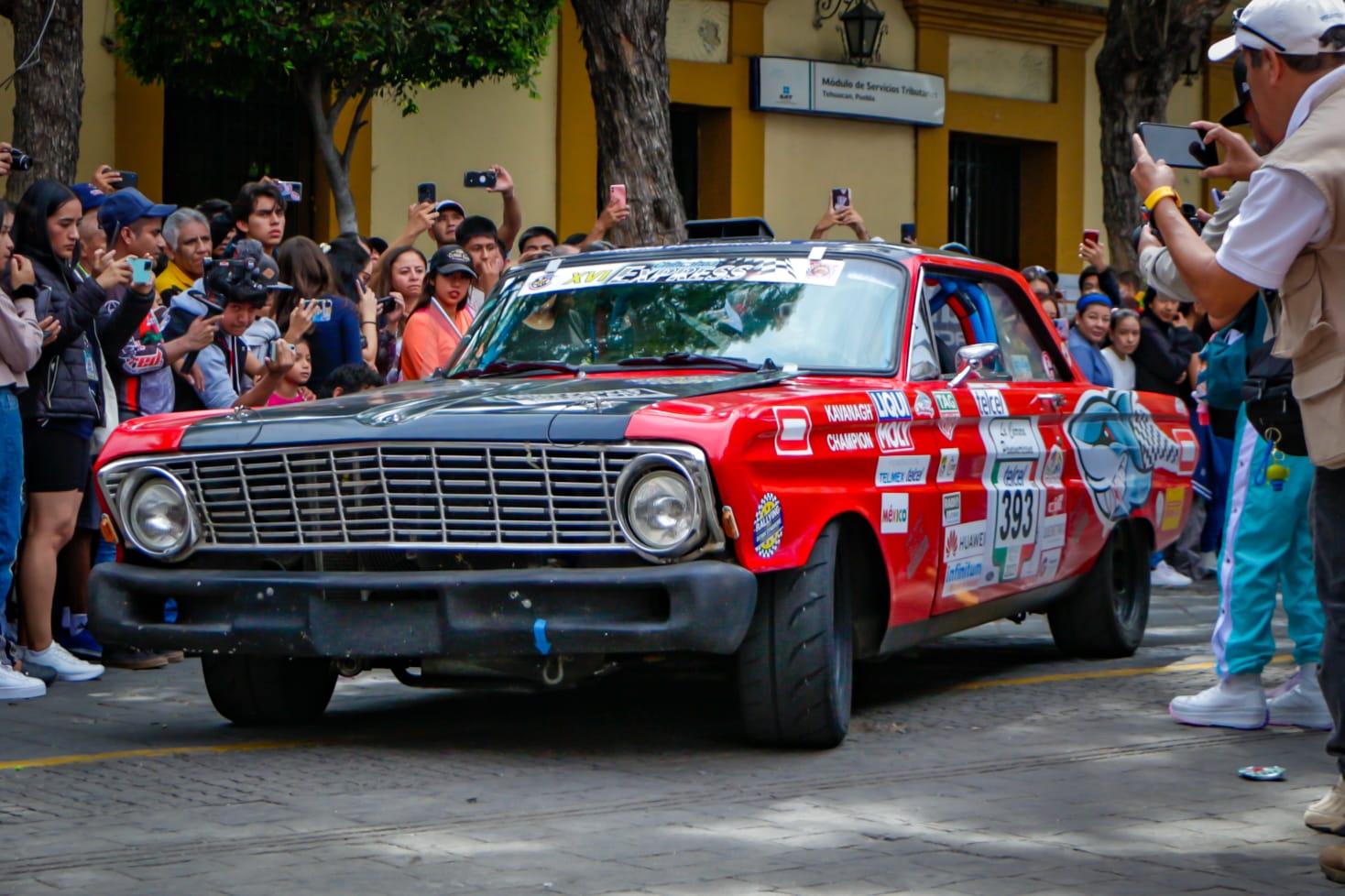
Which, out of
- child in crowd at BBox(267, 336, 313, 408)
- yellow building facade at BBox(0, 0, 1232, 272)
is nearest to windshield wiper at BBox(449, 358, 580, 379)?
child in crowd at BBox(267, 336, 313, 408)

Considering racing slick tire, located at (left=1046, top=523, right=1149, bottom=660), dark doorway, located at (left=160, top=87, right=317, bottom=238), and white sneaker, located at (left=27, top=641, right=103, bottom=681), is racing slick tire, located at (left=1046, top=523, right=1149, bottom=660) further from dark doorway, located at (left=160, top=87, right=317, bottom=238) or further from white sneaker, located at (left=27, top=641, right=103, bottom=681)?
dark doorway, located at (left=160, top=87, right=317, bottom=238)

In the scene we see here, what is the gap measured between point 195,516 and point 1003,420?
299 centimetres

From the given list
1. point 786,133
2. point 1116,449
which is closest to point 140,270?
point 1116,449

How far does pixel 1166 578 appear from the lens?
12875 mm

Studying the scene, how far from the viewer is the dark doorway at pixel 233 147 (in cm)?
1978

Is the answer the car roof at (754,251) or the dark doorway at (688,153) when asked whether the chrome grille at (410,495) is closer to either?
the car roof at (754,251)

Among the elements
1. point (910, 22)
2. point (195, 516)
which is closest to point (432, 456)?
point (195, 516)

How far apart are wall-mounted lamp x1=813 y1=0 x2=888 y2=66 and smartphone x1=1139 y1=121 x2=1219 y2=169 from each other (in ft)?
58.8

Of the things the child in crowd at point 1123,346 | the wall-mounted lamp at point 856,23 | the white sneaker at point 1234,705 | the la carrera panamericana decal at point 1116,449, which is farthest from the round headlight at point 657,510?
the wall-mounted lamp at point 856,23

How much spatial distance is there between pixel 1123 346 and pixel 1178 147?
792 cm

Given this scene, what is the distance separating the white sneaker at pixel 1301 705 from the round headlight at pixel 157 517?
3.65 m

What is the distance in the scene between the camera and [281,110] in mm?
20250

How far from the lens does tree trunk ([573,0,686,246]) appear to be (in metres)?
13.9

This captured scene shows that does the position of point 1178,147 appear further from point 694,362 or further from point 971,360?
point 694,362
